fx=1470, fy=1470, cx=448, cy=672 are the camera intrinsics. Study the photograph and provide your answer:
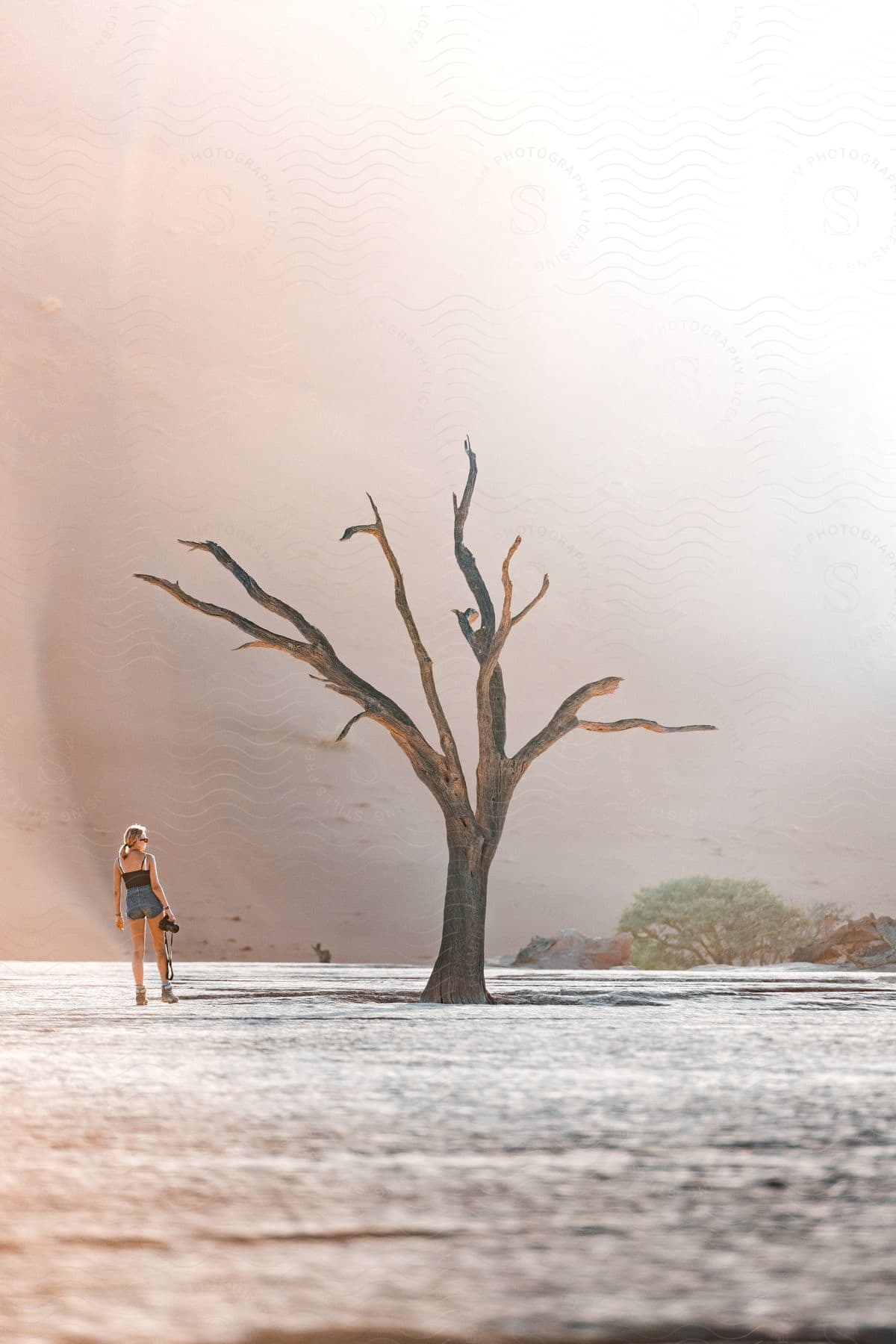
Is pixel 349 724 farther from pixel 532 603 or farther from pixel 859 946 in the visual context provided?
pixel 859 946

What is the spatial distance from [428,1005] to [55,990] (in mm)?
4916

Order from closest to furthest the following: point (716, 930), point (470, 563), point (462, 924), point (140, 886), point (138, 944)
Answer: point (140, 886) < point (138, 944) < point (462, 924) < point (470, 563) < point (716, 930)

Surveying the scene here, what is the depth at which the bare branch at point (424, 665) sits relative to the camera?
11.9 metres

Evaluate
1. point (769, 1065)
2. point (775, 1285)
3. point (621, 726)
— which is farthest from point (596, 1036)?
point (775, 1285)

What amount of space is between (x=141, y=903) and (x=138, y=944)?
57 cm

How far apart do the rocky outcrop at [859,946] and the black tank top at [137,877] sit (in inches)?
652

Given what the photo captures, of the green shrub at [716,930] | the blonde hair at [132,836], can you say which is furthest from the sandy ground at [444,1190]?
the green shrub at [716,930]

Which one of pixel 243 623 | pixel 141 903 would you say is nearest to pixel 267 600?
pixel 243 623

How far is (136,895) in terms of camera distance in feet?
35.1

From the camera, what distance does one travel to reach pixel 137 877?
1067 centimetres

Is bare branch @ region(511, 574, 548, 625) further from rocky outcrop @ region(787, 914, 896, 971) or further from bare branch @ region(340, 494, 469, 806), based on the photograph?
rocky outcrop @ region(787, 914, 896, 971)

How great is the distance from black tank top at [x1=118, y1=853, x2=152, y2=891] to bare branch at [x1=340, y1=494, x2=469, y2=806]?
2.50 metres

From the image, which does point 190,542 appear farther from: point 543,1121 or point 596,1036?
point 543,1121

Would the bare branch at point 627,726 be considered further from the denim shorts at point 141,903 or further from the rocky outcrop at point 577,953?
the rocky outcrop at point 577,953
